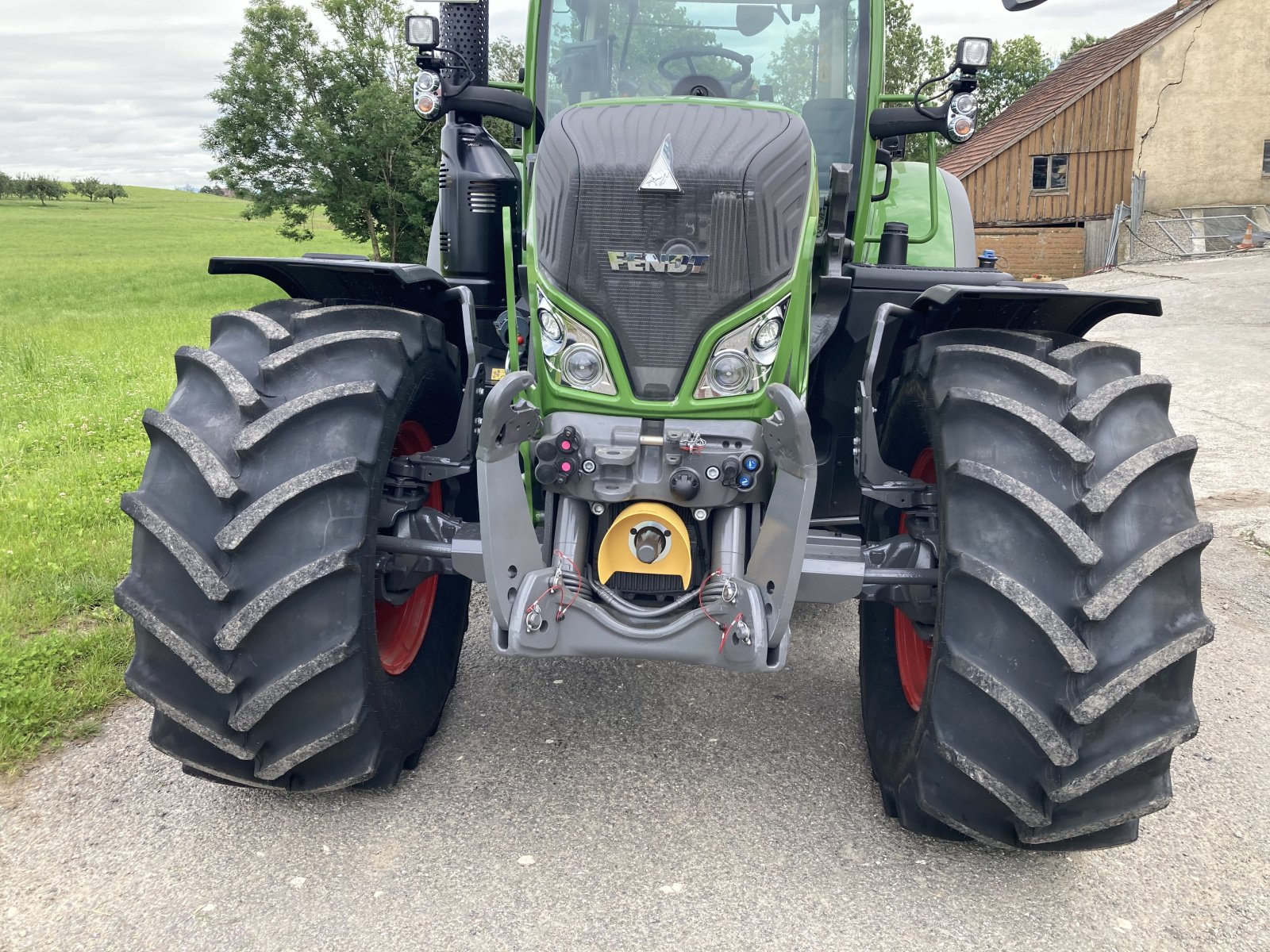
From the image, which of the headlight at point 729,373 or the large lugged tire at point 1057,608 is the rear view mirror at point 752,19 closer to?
the headlight at point 729,373

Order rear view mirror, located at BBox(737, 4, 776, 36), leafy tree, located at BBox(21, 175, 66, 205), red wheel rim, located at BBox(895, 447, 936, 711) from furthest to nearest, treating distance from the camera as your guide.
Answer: leafy tree, located at BBox(21, 175, 66, 205) → rear view mirror, located at BBox(737, 4, 776, 36) → red wheel rim, located at BBox(895, 447, 936, 711)

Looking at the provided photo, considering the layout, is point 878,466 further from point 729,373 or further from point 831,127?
point 831,127

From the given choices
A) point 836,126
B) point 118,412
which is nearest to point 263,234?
point 118,412

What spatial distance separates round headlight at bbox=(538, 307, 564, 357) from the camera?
2947 millimetres

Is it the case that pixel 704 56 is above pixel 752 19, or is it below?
below

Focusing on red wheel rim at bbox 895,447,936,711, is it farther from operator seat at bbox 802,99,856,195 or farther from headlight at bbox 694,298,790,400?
operator seat at bbox 802,99,856,195

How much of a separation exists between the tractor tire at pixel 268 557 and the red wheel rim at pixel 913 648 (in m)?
1.61

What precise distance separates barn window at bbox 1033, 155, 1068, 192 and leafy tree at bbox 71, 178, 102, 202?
8586 cm

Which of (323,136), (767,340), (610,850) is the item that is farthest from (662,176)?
(323,136)

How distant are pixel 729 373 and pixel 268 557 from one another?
1304 mm

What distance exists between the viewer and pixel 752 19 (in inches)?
154

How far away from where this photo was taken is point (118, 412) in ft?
28.7

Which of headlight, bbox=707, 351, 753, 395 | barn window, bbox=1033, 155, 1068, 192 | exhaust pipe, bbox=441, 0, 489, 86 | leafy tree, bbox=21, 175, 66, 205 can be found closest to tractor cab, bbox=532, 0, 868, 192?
exhaust pipe, bbox=441, 0, 489, 86


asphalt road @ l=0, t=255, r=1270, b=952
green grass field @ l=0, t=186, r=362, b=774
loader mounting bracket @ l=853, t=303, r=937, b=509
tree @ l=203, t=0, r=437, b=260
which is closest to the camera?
asphalt road @ l=0, t=255, r=1270, b=952
